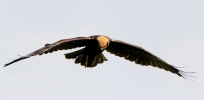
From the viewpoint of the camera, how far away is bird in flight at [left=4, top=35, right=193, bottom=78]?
1469cm

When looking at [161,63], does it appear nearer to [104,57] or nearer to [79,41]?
[104,57]

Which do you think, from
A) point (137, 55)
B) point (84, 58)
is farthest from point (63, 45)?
point (137, 55)

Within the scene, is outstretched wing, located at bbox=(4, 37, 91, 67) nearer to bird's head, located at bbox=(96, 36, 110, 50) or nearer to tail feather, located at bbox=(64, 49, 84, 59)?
bird's head, located at bbox=(96, 36, 110, 50)

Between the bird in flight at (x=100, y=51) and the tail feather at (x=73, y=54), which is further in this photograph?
the tail feather at (x=73, y=54)

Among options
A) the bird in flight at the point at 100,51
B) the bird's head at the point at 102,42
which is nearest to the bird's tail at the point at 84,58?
the bird in flight at the point at 100,51

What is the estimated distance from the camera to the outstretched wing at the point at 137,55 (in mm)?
15992

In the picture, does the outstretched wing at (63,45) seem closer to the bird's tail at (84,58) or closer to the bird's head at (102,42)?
the bird's head at (102,42)

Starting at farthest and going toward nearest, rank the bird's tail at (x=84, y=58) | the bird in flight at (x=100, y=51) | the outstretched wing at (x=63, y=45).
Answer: the bird's tail at (x=84, y=58) → the bird in flight at (x=100, y=51) → the outstretched wing at (x=63, y=45)

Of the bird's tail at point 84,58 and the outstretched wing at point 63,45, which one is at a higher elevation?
the outstretched wing at point 63,45

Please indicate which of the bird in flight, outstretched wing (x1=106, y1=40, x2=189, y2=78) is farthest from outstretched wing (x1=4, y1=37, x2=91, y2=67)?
outstretched wing (x1=106, y1=40, x2=189, y2=78)

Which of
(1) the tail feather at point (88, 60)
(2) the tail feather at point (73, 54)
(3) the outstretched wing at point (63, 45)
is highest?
(3) the outstretched wing at point (63, 45)

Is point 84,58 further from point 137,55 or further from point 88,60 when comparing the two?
point 137,55

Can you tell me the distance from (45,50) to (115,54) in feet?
10.4

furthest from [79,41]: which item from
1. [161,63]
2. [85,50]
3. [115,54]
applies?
[161,63]
